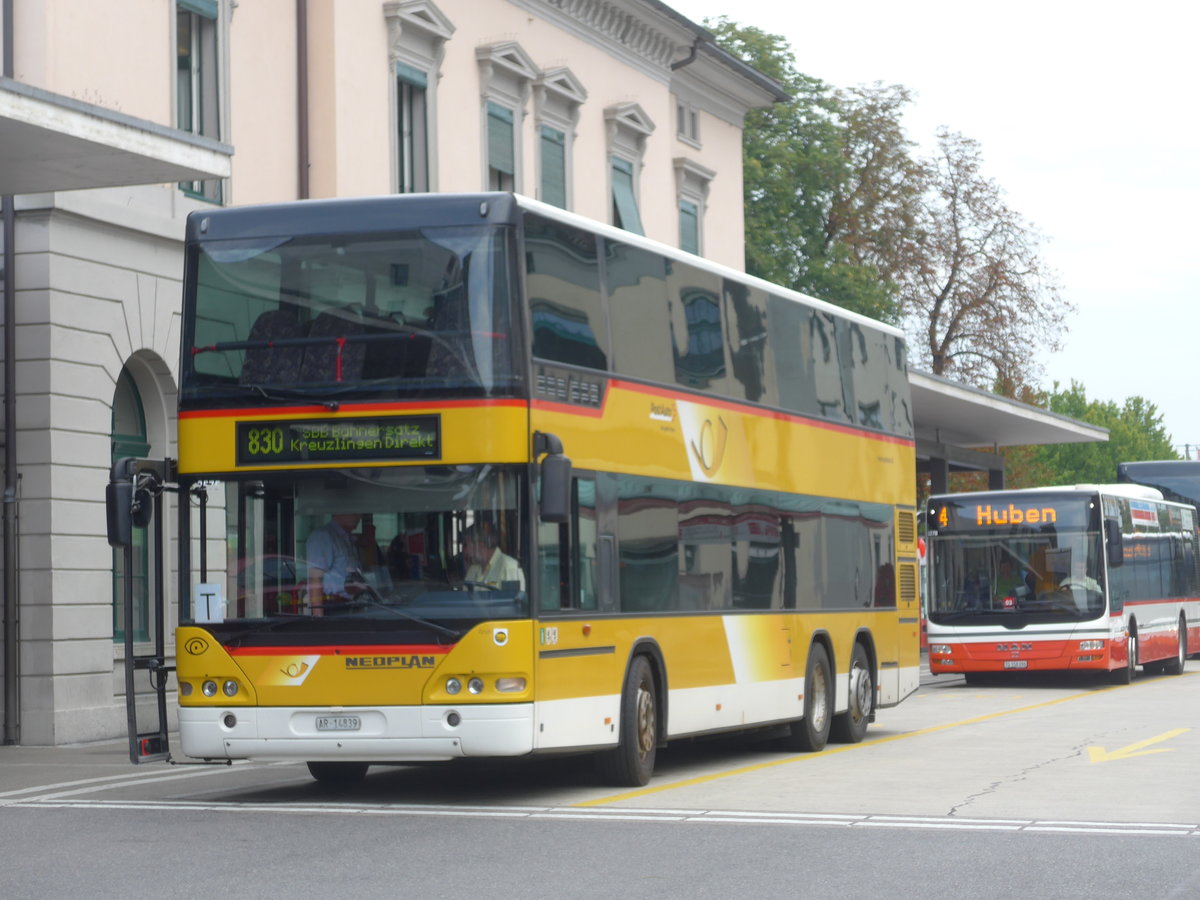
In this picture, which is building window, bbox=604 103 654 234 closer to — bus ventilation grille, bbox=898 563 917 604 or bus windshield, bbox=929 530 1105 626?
bus windshield, bbox=929 530 1105 626

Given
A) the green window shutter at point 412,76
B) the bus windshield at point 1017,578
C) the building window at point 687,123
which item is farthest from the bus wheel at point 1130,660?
the green window shutter at point 412,76

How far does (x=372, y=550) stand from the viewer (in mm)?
12953

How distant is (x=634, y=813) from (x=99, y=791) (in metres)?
4.71

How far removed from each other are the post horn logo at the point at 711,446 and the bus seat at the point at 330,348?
11.4 feet

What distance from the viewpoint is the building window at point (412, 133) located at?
27016mm

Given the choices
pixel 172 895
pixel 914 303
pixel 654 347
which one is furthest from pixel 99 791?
pixel 914 303

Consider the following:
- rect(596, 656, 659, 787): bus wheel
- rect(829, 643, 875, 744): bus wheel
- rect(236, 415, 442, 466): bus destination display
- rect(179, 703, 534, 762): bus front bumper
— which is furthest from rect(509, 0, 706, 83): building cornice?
rect(179, 703, 534, 762): bus front bumper

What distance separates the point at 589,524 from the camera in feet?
45.2

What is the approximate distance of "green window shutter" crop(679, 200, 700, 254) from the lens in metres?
A: 36.1

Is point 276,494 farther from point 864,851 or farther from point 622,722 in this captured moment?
point 864,851

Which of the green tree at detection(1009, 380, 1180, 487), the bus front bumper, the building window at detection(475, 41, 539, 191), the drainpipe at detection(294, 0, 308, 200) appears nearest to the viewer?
the bus front bumper

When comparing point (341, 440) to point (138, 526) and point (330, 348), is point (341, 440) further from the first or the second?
point (138, 526)

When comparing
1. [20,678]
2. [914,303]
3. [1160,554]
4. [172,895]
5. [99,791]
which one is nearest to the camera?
[172,895]

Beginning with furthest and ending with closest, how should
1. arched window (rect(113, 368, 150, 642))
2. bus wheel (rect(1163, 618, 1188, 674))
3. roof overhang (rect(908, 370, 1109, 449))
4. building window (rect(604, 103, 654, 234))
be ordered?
roof overhang (rect(908, 370, 1109, 449)) → bus wheel (rect(1163, 618, 1188, 674)) → building window (rect(604, 103, 654, 234)) → arched window (rect(113, 368, 150, 642))
